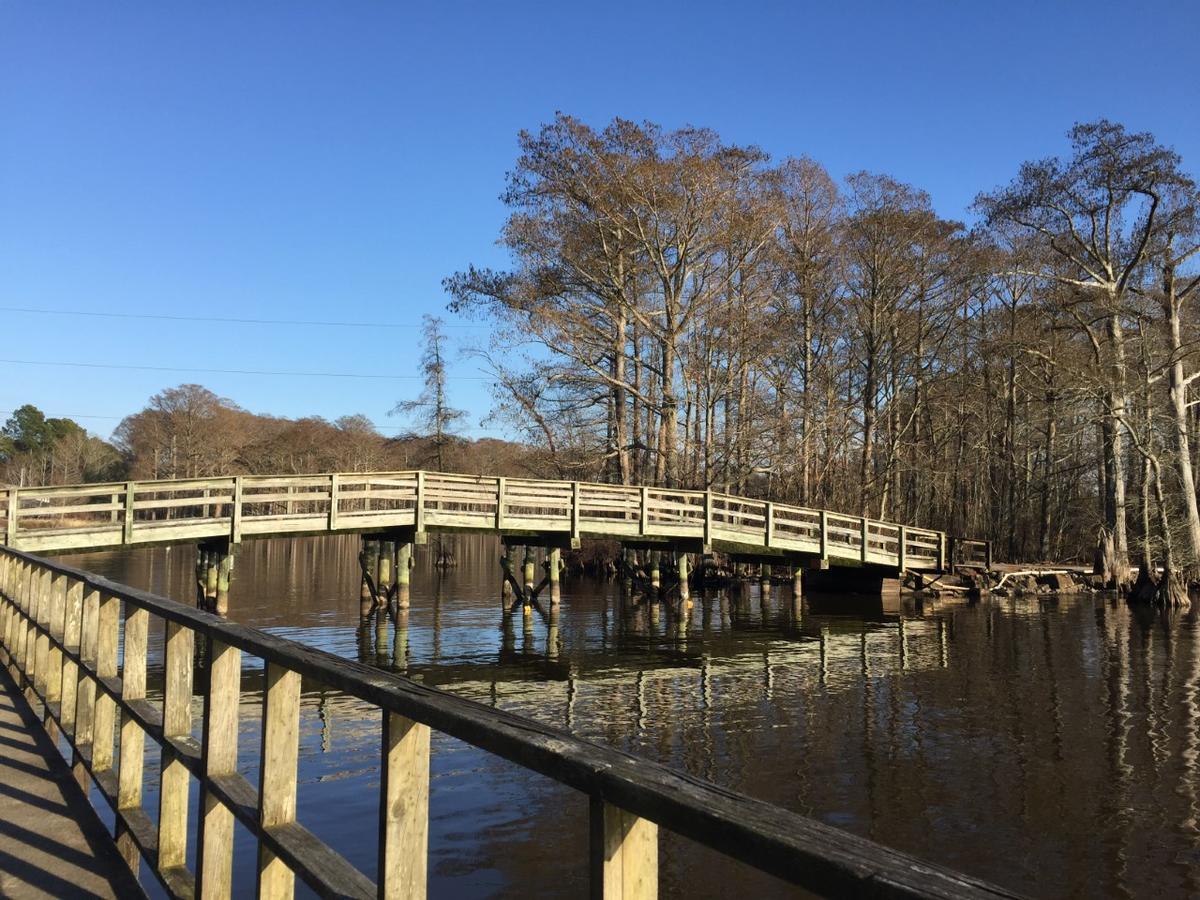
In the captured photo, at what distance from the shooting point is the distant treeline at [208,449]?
6988 centimetres

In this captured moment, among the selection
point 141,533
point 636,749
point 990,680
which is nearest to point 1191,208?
point 990,680

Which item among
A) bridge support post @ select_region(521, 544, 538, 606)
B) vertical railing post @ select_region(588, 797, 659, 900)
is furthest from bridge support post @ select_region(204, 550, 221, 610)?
vertical railing post @ select_region(588, 797, 659, 900)

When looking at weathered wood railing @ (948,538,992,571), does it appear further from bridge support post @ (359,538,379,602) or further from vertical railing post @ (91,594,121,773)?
vertical railing post @ (91,594,121,773)

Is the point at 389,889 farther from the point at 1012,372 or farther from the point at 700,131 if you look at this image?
the point at 1012,372

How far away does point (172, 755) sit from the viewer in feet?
12.0

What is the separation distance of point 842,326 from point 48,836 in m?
33.5

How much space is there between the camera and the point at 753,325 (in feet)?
95.0

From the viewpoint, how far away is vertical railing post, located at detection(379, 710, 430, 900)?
208cm

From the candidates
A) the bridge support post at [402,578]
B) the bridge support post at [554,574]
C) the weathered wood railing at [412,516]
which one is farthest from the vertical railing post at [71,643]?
the bridge support post at [554,574]

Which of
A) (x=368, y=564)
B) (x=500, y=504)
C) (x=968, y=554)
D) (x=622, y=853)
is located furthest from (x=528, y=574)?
(x=622, y=853)

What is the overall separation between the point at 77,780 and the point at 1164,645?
1771 cm

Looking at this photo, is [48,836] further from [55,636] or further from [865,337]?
[865,337]

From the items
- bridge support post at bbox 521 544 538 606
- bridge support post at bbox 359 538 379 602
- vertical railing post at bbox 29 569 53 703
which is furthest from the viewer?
bridge support post at bbox 359 538 379 602

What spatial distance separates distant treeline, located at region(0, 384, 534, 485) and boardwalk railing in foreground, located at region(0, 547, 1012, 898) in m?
49.5
